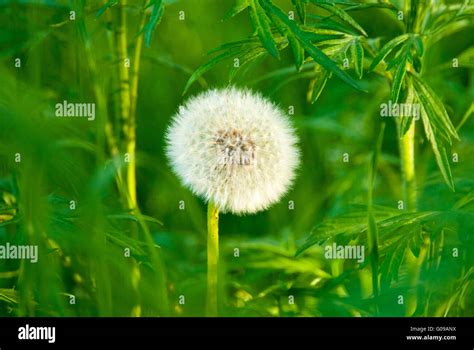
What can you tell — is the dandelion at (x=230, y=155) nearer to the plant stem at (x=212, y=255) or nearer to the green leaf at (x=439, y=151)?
the plant stem at (x=212, y=255)

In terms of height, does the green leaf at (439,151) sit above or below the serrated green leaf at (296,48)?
below

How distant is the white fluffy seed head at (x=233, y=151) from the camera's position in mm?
1982

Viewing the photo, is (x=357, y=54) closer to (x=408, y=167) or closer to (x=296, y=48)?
(x=296, y=48)

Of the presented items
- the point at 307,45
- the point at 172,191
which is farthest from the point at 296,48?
the point at 172,191

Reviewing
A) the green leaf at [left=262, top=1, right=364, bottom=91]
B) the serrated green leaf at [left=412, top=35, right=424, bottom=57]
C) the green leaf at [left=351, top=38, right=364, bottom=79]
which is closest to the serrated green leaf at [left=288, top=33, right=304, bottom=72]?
the green leaf at [left=262, top=1, right=364, bottom=91]

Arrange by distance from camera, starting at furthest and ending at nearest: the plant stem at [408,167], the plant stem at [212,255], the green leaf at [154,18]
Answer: the plant stem at [408,167] → the plant stem at [212,255] → the green leaf at [154,18]

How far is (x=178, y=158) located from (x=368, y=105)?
1.08 m

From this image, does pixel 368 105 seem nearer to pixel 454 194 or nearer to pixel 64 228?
pixel 454 194

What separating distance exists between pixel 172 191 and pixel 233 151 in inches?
31.7

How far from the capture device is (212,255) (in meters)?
1.99

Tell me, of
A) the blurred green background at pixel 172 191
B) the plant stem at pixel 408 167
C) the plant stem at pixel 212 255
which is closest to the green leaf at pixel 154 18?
the blurred green background at pixel 172 191

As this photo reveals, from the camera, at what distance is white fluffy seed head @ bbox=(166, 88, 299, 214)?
1.98 metres
